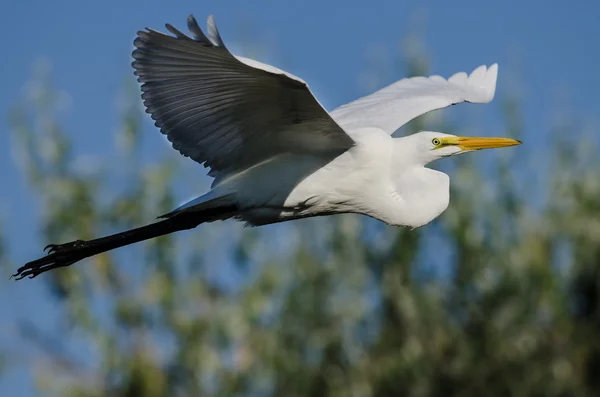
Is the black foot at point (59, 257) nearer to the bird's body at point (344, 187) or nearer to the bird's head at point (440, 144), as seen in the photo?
the bird's body at point (344, 187)

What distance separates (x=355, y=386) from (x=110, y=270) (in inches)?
→ 97.5

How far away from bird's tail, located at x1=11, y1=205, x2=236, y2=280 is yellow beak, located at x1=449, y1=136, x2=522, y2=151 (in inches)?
42.1

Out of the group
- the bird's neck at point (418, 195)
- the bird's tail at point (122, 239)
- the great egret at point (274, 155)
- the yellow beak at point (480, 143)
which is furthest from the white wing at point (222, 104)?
the yellow beak at point (480, 143)

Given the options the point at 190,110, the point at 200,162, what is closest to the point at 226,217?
the point at 200,162

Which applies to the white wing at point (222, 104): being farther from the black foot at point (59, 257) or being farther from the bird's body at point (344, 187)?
the black foot at point (59, 257)

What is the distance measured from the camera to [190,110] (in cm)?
429

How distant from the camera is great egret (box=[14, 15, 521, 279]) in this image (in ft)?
13.4

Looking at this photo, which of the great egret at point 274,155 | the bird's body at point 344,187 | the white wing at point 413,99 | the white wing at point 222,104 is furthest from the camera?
the white wing at point 413,99

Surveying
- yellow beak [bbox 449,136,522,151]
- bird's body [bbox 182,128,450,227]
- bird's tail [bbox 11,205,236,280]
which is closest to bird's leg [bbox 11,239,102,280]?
bird's tail [bbox 11,205,236,280]

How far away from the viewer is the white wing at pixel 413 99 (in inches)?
205

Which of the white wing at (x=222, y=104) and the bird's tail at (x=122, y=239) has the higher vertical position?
the white wing at (x=222, y=104)

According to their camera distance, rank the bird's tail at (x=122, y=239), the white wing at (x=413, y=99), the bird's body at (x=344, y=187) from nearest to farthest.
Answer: the bird's body at (x=344, y=187) < the bird's tail at (x=122, y=239) < the white wing at (x=413, y=99)

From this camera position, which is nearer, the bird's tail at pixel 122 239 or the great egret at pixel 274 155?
the great egret at pixel 274 155

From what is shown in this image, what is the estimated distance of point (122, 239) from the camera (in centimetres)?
484
